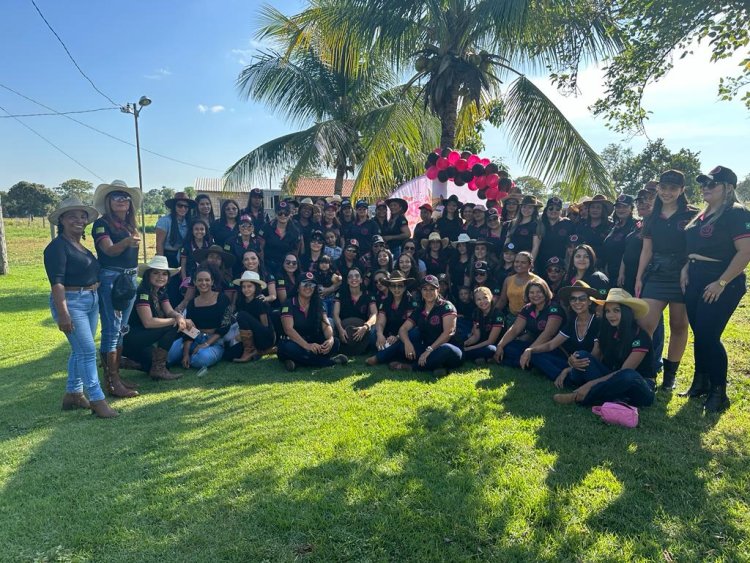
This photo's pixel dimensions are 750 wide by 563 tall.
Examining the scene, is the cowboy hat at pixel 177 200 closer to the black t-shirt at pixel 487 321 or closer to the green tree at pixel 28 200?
the black t-shirt at pixel 487 321

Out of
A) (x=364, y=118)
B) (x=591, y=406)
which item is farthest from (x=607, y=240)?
(x=364, y=118)

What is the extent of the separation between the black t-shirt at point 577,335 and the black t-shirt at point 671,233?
0.95 meters

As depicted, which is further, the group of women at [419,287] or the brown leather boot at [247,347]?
the brown leather boot at [247,347]

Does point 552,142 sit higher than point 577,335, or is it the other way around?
point 552,142

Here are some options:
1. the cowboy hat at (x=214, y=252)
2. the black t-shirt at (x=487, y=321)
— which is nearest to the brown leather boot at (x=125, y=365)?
the cowboy hat at (x=214, y=252)

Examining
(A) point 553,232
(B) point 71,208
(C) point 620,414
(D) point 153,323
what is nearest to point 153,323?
(D) point 153,323

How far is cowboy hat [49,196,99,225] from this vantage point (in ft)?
14.4

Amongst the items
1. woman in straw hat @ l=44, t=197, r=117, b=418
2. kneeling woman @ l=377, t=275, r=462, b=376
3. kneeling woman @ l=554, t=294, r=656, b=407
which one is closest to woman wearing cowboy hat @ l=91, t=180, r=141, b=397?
woman in straw hat @ l=44, t=197, r=117, b=418

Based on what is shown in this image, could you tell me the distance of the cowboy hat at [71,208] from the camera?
14.4 feet

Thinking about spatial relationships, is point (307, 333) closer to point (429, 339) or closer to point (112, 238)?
point (429, 339)

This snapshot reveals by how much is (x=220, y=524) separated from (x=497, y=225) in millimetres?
5662

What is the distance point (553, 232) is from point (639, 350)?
107 inches

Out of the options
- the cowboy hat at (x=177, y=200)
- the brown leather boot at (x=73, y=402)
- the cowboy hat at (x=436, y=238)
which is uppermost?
the cowboy hat at (x=177, y=200)

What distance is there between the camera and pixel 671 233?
4.60 metres
